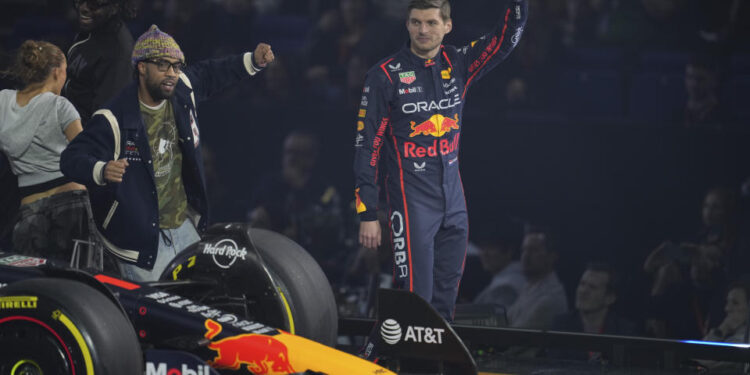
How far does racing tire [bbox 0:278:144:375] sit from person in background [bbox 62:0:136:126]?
4.95ft

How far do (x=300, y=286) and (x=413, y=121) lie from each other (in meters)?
0.96

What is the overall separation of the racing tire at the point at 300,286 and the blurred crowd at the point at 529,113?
6.65 feet

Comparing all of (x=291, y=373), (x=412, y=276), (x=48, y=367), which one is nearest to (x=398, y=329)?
(x=291, y=373)

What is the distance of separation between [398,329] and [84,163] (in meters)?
1.38

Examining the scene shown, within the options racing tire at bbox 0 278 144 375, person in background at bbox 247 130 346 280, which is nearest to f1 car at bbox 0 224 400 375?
racing tire at bbox 0 278 144 375

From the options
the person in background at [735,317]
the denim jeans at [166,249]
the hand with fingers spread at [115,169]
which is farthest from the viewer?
the person in background at [735,317]

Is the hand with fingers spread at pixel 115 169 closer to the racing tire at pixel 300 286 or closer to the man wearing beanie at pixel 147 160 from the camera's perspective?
the man wearing beanie at pixel 147 160

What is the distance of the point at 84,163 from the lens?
4207mm

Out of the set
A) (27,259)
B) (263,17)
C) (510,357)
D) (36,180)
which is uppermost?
(263,17)

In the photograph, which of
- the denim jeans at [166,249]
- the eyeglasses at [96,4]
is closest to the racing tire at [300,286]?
the denim jeans at [166,249]

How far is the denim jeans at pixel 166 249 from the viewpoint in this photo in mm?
4523

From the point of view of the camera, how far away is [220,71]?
4.83 metres

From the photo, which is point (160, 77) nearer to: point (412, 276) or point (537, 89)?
point (412, 276)

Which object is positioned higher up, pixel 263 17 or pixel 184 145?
pixel 263 17
